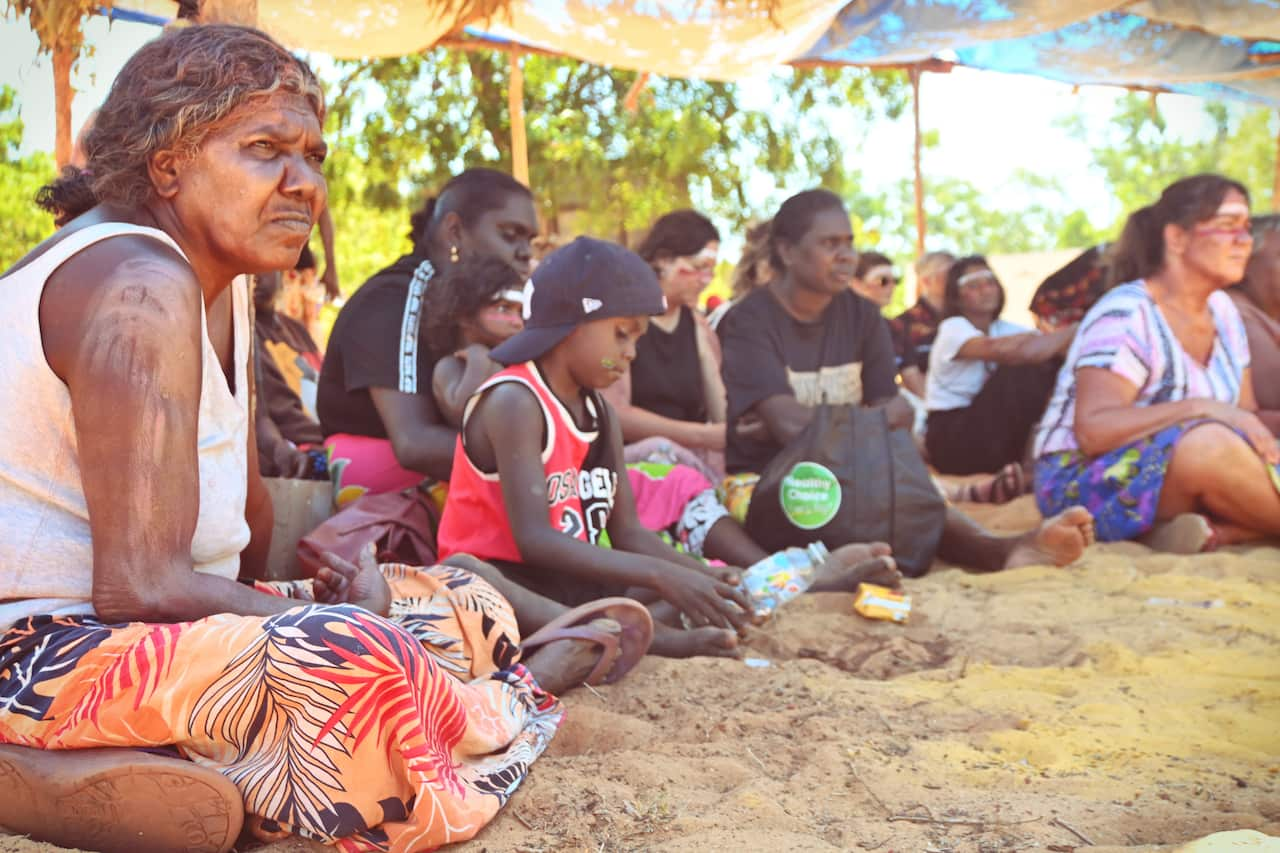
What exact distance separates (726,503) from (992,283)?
3.36 meters

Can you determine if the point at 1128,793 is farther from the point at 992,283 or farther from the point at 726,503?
the point at 992,283

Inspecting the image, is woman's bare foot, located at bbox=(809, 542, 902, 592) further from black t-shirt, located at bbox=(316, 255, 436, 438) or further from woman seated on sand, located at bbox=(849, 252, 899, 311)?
woman seated on sand, located at bbox=(849, 252, 899, 311)

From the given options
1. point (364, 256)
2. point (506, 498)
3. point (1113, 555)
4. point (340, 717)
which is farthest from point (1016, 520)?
point (364, 256)

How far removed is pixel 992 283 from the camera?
7.25 meters

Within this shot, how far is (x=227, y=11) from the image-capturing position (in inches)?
127

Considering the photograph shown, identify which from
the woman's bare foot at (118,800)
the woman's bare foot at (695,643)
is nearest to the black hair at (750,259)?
the woman's bare foot at (695,643)

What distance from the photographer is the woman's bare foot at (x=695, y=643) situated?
10.4ft

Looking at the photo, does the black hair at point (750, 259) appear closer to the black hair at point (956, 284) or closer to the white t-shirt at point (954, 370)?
the white t-shirt at point (954, 370)

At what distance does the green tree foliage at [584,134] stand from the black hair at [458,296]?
6649 millimetres

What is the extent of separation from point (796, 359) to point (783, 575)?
1.39 metres

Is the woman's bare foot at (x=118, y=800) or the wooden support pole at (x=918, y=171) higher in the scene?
the wooden support pole at (x=918, y=171)

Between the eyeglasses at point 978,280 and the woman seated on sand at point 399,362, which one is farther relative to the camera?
the eyeglasses at point 978,280

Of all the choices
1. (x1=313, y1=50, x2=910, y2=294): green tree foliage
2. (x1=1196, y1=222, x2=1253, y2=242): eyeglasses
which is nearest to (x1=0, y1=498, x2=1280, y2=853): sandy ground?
(x1=1196, y1=222, x2=1253, y2=242): eyeglasses

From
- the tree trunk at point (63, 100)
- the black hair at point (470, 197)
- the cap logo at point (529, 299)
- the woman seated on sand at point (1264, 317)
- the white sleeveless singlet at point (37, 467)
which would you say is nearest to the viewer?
the white sleeveless singlet at point (37, 467)
